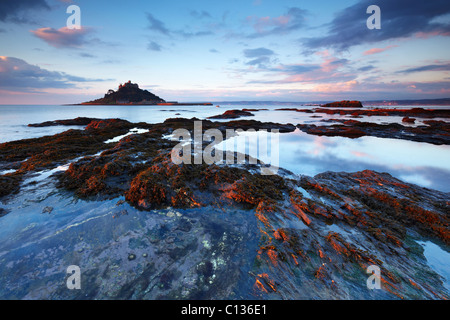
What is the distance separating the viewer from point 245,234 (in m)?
4.48

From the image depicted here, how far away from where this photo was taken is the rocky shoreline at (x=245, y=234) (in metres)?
3.17

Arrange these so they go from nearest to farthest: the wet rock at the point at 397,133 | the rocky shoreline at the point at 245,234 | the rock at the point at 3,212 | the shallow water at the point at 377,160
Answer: the rocky shoreline at the point at 245,234, the rock at the point at 3,212, the shallow water at the point at 377,160, the wet rock at the point at 397,133

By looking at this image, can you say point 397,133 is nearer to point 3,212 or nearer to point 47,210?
point 47,210

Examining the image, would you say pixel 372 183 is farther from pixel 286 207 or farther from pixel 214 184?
pixel 214 184

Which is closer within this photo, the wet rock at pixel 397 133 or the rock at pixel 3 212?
the rock at pixel 3 212

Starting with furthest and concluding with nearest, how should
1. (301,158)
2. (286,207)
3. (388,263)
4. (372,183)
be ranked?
(301,158) → (372,183) → (286,207) → (388,263)

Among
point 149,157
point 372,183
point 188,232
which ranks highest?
point 149,157

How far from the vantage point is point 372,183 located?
24.7 feet

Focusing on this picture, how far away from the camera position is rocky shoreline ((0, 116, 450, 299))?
125 inches

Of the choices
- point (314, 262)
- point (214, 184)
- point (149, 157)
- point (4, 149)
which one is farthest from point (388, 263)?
point (4, 149)

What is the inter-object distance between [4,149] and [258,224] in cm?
1645

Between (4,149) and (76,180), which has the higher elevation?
(4,149)

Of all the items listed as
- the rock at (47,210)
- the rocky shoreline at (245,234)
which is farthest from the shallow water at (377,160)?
the rock at (47,210)

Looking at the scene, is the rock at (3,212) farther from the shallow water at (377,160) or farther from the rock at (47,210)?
the shallow water at (377,160)
